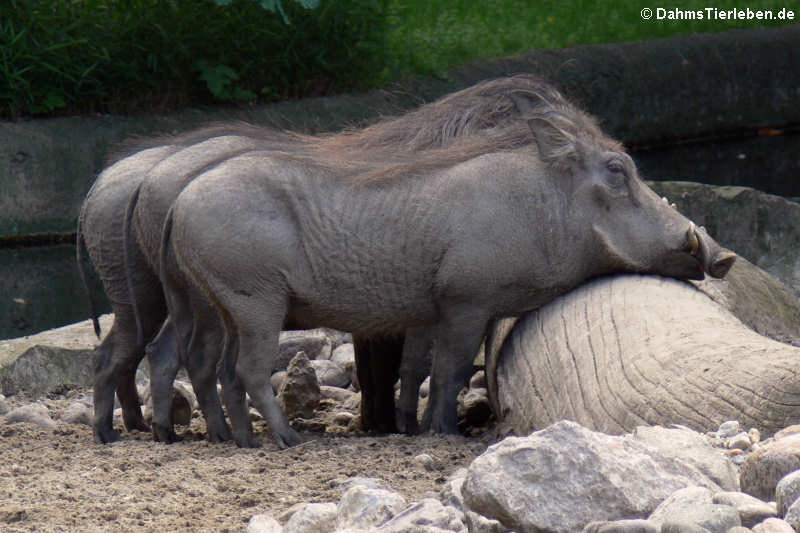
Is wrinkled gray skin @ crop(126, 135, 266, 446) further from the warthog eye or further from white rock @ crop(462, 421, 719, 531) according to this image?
white rock @ crop(462, 421, 719, 531)

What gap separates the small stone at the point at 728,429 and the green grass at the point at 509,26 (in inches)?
342

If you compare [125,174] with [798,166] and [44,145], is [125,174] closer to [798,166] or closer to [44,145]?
A: [44,145]

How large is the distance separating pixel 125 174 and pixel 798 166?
878cm

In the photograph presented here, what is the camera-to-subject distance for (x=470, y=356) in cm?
421

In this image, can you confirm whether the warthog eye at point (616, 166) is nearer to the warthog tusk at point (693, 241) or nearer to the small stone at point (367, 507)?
the warthog tusk at point (693, 241)

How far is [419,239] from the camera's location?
13.7 ft

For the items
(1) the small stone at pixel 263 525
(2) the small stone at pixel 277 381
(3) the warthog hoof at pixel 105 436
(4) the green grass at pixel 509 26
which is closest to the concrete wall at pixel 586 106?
(4) the green grass at pixel 509 26

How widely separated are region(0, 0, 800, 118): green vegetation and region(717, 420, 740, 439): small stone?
242 inches

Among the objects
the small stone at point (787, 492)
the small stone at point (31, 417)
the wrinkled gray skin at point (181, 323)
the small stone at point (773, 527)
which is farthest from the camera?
the small stone at point (31, 417)

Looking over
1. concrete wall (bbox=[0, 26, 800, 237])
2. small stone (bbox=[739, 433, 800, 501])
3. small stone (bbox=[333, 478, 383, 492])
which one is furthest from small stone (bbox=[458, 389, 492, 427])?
concrete wall (bbox=[0, 26, 800, 237])

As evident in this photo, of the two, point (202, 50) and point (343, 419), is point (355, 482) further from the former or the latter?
point (202, 50)

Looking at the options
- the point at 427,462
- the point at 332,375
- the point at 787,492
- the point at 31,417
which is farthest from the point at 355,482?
the point at 332,375

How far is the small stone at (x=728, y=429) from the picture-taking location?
2.95 metres

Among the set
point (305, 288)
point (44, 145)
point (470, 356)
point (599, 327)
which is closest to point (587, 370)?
point (599, 327)
